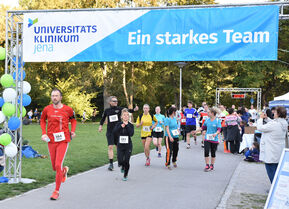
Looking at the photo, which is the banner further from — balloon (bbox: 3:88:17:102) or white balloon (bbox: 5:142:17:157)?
white balloon (bbox: 5:142:17:157)

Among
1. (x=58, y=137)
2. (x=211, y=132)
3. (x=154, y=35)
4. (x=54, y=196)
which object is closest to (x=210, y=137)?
(x=211, y=132)

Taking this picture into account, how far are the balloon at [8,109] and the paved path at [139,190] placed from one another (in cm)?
169

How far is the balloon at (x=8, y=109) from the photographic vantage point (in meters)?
7.20

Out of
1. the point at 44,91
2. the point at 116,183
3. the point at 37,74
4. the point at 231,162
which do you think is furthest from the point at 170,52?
the point at 44,91

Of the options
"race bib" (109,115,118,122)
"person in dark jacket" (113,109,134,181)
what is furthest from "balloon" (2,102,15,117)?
"race bib" (109,115,118,122)

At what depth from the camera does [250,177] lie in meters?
8.68

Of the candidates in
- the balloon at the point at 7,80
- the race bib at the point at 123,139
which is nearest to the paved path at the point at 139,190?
the race bib at the point at 123,139

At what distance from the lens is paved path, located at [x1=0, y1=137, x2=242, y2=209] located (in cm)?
590

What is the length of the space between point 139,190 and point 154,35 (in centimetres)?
334

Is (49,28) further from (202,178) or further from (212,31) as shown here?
(202,178)

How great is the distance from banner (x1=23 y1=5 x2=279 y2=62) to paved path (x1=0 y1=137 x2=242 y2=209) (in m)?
2.76

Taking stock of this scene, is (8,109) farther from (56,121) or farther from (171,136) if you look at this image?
(171,136)

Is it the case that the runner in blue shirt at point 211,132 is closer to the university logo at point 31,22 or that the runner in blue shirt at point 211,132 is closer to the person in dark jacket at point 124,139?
the person in dark jacket at point 124,139

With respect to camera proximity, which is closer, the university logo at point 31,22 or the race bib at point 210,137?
the university logo at point 31,22
